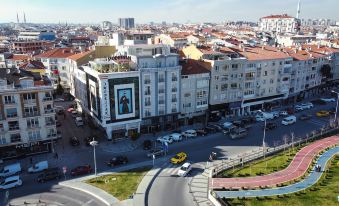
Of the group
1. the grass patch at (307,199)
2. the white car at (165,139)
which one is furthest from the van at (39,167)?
the grass patch at (307,199)

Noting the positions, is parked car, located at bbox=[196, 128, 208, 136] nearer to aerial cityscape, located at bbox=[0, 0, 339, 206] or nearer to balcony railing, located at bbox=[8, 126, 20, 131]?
aerial cityscape, located at bbox=[0, 0, 339, 206]

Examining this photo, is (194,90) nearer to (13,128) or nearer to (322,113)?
(322,113)

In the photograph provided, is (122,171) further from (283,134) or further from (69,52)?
(69,52)

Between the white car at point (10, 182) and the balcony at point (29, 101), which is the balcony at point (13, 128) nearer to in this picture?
the balcony at point (29, 101)

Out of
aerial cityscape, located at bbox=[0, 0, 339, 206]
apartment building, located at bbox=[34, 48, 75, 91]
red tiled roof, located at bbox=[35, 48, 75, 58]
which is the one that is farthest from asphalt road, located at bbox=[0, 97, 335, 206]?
red tiled roof, located at bbox=[35, 48, 75, 58]

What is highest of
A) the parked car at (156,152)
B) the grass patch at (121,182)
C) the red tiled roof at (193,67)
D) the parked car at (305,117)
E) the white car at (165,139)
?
the red tiled roof at (193,67)

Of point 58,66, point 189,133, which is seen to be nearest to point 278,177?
point 189,133

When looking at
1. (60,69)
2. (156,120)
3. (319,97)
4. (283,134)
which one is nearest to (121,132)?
(156,120)
